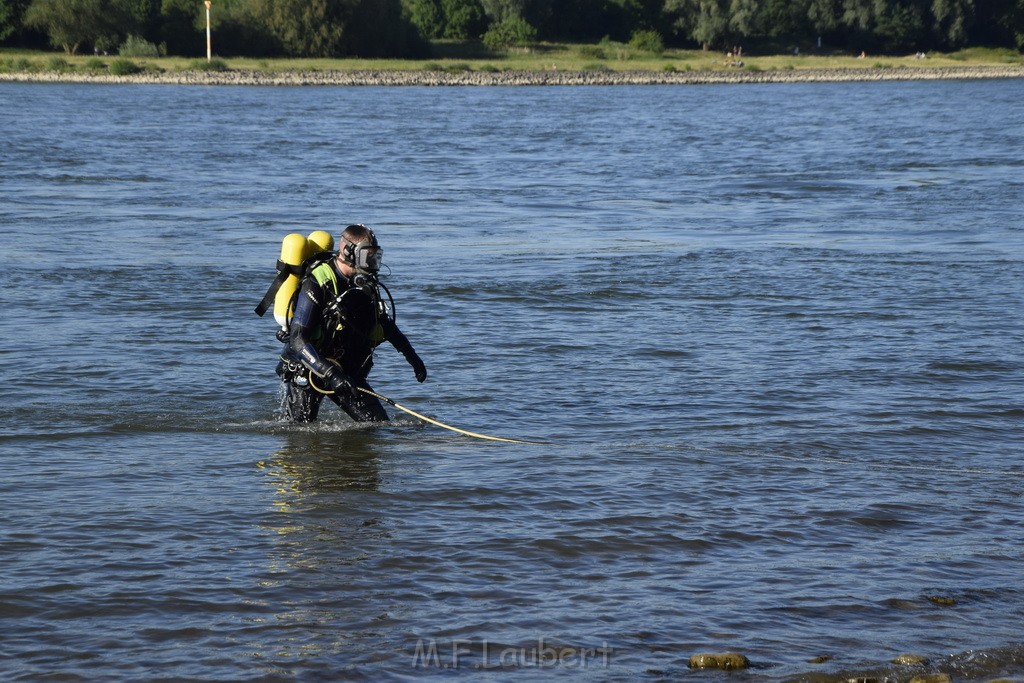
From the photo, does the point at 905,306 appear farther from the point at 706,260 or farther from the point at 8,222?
the point at 8,222

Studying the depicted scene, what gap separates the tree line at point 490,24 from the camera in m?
90.9

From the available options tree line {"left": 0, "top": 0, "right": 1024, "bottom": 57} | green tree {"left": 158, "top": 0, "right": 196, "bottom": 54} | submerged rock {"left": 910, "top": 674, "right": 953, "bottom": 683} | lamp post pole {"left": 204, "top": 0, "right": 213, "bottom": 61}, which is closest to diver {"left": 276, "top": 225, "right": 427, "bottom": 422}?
submerged rock {"left": 910, "top": 674, "right": 953, "bottom": 683}

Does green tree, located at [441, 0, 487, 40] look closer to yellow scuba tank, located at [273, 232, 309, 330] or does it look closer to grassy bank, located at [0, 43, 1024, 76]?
grassy bank, located at [0, 43, 1024, 76]

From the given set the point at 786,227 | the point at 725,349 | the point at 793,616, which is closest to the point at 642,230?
the point at 786,227

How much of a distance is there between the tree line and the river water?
72348 mm

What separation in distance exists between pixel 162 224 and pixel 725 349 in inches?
418

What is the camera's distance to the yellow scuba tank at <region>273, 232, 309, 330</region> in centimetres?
801

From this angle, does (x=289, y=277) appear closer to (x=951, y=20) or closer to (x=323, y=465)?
(x=323, y=465)

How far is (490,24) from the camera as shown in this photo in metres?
107

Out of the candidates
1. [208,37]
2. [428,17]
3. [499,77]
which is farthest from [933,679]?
[428,17]

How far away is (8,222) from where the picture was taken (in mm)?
19906

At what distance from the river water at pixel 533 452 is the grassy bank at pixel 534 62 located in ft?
206

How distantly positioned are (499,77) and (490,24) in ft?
81.2

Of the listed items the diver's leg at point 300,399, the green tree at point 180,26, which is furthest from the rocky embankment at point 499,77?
the diver's leg at point 300,399
